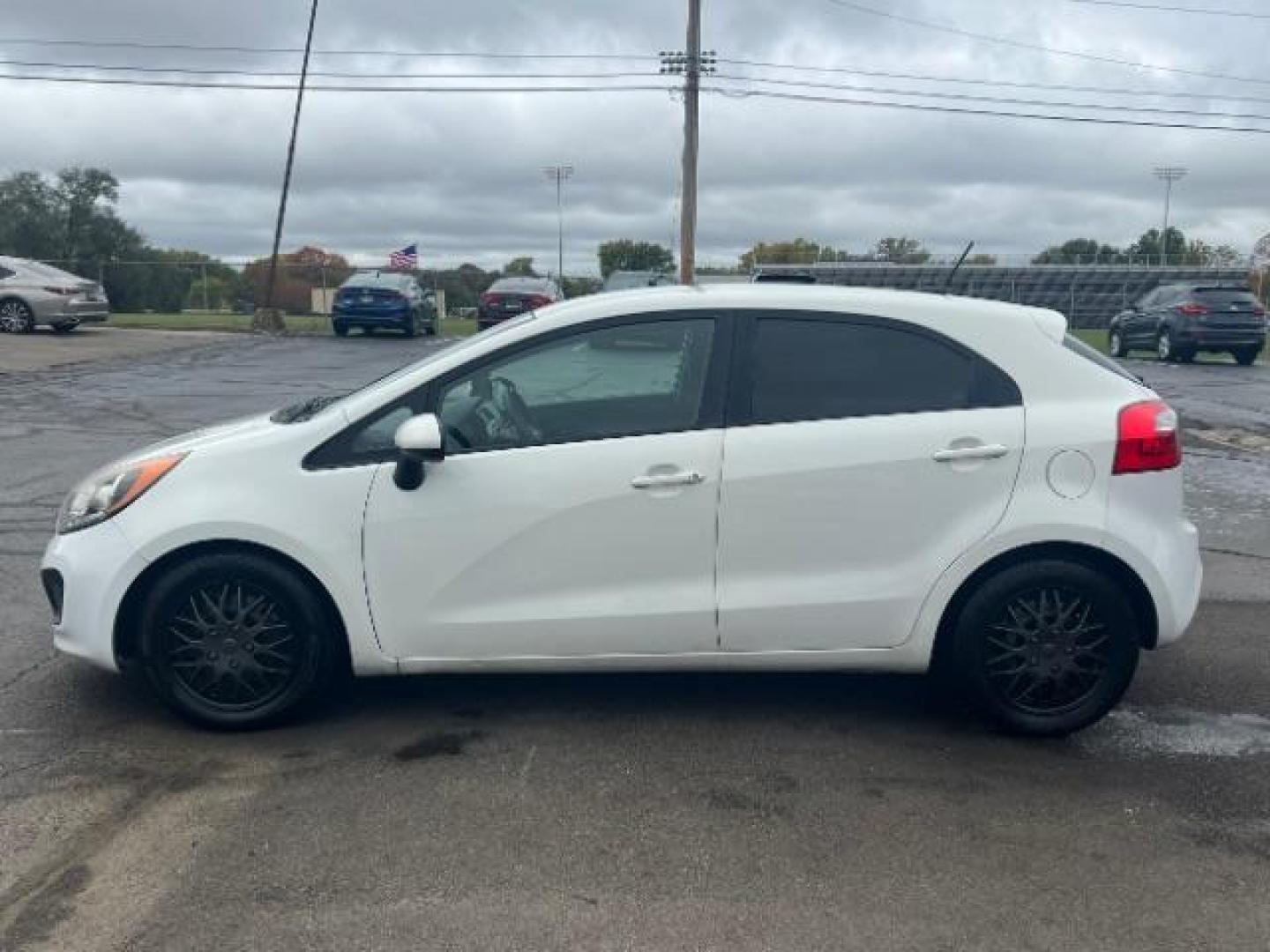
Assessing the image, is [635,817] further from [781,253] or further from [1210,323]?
[781,253]

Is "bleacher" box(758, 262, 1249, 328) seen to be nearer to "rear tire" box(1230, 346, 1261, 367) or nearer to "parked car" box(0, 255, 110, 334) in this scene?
"rear tire" box(1230, 346, 1261, 367)

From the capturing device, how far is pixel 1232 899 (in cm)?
333

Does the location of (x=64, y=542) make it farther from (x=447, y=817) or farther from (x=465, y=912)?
(x=465, y=912)

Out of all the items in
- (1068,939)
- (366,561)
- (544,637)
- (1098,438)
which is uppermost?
(1098,438)

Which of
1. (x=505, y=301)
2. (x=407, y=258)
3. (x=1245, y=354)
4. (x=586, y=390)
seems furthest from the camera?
(x=407, y=258)

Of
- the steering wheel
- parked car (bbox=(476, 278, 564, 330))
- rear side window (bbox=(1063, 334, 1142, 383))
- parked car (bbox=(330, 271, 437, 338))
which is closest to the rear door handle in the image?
rear side window (bbox=(1063, 334, 1142, 383))

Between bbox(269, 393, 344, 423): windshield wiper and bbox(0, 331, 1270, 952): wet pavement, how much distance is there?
1.11 m

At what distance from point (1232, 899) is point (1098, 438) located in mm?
1619

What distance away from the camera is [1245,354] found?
25.4 meters

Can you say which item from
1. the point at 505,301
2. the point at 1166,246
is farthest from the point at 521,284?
the point at 1166,246

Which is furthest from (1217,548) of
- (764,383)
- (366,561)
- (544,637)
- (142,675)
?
(142,675)

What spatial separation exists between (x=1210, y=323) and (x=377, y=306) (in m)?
18.6

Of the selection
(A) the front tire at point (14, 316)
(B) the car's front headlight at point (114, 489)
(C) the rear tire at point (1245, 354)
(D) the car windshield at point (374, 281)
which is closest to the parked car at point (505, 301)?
(D) the car windshield at point (374, 281)

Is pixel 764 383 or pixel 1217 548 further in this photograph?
pixel 1217 548
